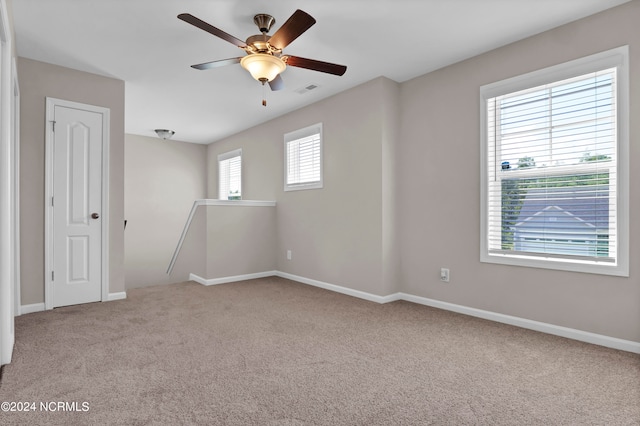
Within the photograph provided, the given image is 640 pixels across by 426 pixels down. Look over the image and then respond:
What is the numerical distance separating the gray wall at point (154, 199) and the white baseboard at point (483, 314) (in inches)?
96.7

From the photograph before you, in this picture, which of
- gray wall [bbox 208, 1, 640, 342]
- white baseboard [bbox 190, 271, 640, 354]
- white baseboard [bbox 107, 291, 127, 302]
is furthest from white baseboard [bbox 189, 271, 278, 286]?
white baseboard [bbox 107, 291, 127, 302]

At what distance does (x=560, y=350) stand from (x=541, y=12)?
256 cm

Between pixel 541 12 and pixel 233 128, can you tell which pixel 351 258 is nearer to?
pixel 541 12

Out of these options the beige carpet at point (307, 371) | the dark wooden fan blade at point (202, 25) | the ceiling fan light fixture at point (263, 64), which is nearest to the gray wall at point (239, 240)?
the beige carpet at point (307, 371)

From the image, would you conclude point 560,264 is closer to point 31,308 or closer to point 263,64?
point 263,64

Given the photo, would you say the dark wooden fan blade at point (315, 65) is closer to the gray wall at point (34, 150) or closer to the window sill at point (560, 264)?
the window sill at point (560, 264)

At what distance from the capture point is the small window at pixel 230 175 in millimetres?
6895

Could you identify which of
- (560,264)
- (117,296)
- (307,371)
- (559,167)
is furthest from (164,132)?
(560,264)

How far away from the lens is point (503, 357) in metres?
2.53

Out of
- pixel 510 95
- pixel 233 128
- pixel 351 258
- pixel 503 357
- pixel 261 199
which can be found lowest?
pixel 503 357

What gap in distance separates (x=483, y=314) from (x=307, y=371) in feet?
6.64

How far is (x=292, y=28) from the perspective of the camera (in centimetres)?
238

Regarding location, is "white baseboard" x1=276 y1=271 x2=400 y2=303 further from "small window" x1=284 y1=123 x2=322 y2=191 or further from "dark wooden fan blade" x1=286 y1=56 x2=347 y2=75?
"dark wooden fan blade" x1=286 y1=56 x2=347 y2=75

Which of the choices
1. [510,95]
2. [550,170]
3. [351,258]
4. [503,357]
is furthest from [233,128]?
[503,357]
